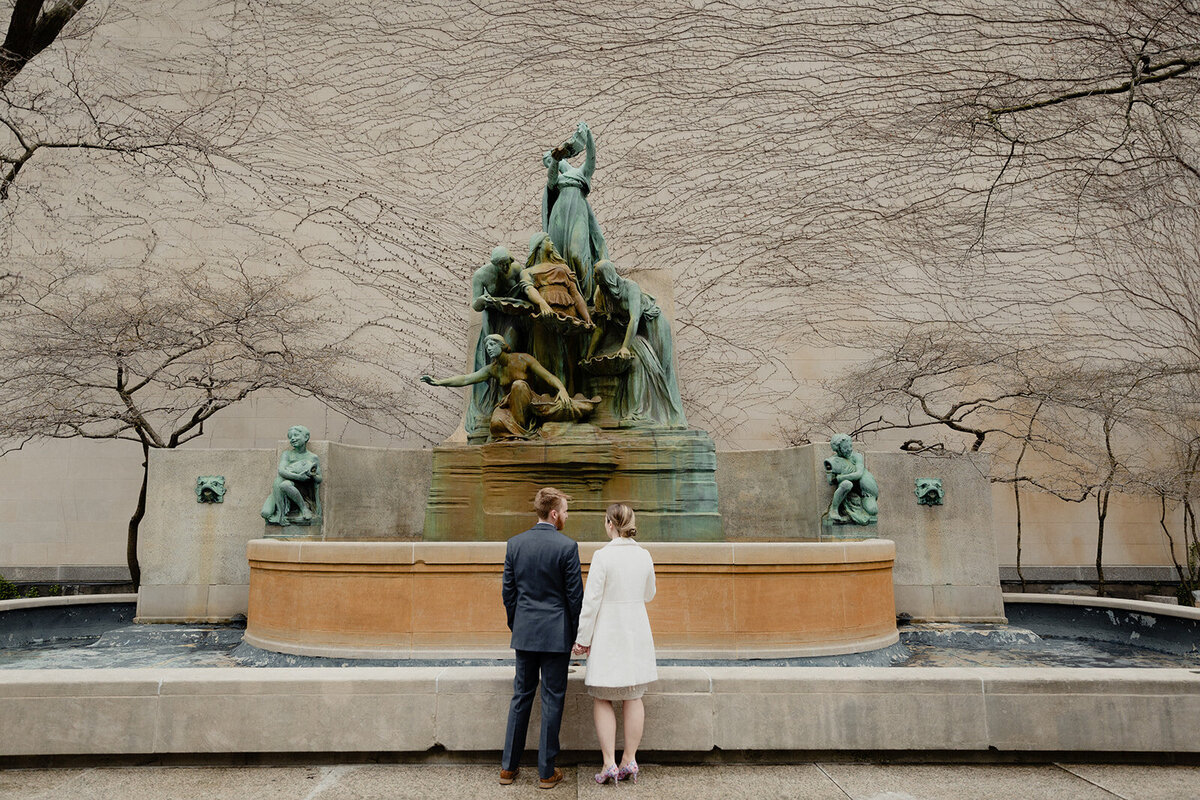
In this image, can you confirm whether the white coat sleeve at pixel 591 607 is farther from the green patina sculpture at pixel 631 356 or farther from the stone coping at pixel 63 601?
the stone coping at pixel 63 601

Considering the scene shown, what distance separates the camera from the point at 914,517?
9.91 metres

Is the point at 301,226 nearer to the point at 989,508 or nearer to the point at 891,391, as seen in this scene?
the point at 891,391

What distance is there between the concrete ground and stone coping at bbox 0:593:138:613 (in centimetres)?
609

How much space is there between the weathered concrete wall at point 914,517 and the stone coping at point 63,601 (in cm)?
794

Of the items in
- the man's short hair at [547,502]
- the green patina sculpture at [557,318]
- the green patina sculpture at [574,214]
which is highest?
the green patina sculpture at [574,214]

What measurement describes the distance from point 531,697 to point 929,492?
7588mm

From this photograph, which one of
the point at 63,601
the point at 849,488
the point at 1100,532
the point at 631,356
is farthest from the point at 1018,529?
the point at 63,601

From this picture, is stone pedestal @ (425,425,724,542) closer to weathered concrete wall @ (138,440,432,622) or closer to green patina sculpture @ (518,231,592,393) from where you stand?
green patina sculpture @ (518,231,592,393)

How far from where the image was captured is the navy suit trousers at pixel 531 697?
3795 mm

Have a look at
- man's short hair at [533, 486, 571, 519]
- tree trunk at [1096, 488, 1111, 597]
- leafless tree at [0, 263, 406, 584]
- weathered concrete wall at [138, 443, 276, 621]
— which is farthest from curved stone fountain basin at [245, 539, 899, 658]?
tree trunk at [1096, 488, 1111, 597]

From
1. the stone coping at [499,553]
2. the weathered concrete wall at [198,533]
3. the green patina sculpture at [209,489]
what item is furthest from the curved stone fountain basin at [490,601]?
the green patina sculpture at [209,489]

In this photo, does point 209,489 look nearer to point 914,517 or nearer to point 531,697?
point 531,697

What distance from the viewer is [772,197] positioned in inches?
649

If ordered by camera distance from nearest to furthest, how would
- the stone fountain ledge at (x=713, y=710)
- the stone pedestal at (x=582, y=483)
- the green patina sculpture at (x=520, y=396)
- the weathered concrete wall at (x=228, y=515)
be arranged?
1. the stone fountain ledge at (x=713, y=710)
2. the stone pedestal at (x=582, y=483)
3. the green patina sculpture at (x=520, y=396)
4. the weathered concrete wall at (x=228, y=515)
